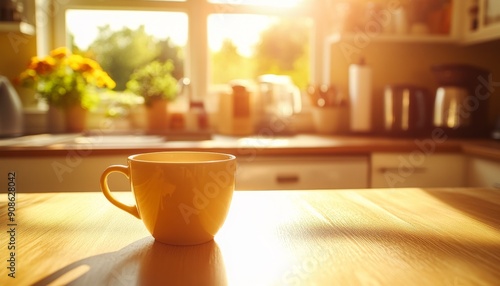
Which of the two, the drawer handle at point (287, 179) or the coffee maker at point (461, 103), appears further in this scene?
the coffee maker at point (461, 103)

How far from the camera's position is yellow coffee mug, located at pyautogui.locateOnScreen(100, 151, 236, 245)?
1.57 feet

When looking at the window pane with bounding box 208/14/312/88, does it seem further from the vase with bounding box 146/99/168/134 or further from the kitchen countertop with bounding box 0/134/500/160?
the kitchen countertop with bounding box 0/134/500/160

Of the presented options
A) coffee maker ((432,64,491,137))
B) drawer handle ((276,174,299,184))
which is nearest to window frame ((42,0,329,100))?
coffee maker ((432,64,491,137))

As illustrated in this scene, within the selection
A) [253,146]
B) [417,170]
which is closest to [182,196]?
[253,146]

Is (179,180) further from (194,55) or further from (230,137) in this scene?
(194,55)

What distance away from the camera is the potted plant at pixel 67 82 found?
2188 millimetres

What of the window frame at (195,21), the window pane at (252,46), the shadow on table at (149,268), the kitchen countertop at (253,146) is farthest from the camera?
the window pane at (252,46)

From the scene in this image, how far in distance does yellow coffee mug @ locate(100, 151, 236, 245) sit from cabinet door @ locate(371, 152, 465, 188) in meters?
1.48

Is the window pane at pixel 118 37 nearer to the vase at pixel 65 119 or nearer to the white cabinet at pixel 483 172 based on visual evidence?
the vase at pixel 65 119

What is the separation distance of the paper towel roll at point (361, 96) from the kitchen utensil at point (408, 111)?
0.13 meters

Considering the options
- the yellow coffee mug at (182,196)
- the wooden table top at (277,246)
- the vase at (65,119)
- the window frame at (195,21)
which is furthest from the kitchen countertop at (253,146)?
the yellow coffee mug at (182,196)

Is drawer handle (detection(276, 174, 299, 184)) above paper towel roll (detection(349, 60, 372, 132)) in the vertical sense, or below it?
below

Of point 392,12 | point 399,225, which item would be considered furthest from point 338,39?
point 399,225

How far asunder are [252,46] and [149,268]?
2322mm
